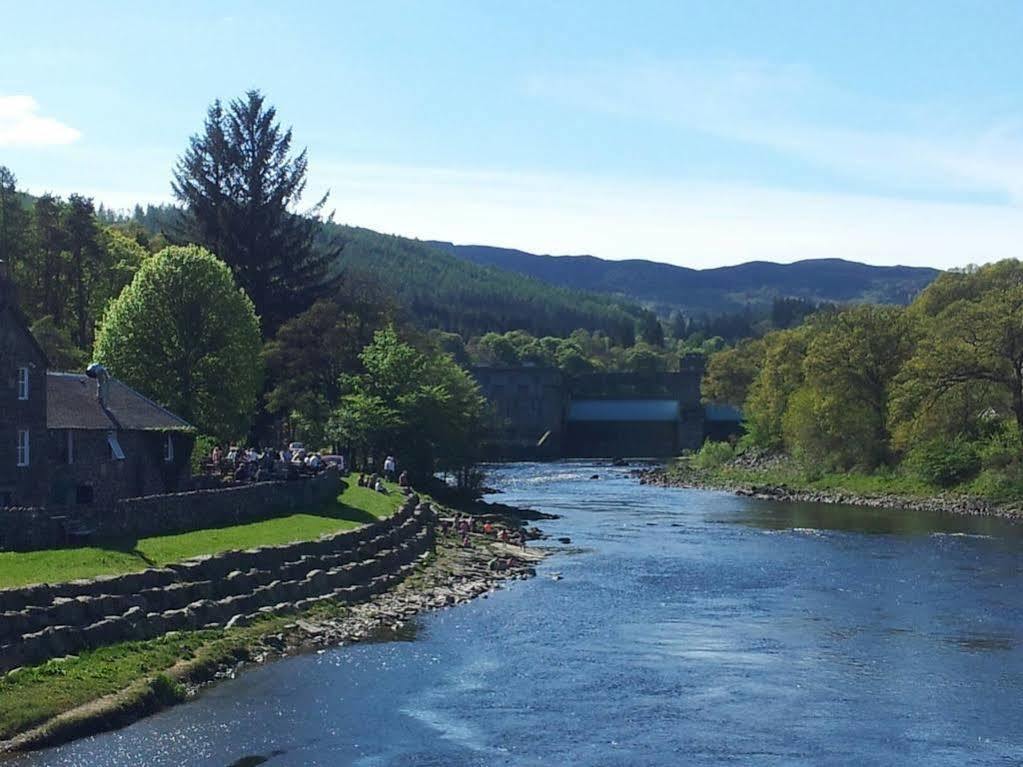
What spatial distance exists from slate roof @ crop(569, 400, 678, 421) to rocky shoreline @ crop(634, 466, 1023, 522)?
63.7 meters

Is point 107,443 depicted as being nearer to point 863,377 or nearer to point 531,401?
point 863,377

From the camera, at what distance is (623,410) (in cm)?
18800

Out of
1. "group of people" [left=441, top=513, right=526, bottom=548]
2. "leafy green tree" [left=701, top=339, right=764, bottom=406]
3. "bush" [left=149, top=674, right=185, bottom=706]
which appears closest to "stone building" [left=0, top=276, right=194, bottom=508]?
"bush" [left=149, top=674, right=185, bottom=706]

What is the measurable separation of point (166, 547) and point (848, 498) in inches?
2366

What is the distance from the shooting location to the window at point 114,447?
5138cm

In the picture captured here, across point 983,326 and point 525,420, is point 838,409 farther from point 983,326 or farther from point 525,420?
point 525,420

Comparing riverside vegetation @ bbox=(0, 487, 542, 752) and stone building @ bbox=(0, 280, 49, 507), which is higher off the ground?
stone building @ bbox=(0, 280, 49, 507)

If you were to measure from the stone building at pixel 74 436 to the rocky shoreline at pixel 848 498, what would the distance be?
1756 inches

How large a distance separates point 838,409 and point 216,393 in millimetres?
45450

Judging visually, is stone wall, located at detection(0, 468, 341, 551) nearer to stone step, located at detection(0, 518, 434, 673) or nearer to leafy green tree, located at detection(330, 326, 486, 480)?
stone step, located at detection(0, 518, 434, 673)

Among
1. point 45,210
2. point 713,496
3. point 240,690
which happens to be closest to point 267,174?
point 45,210

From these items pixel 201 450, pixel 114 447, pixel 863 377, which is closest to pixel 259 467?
pixel 114 447

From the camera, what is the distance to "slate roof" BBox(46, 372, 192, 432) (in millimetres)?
49938

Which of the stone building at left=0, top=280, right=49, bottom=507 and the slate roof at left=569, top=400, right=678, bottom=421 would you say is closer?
the stone building at left=0, top=280, right=49, bottom=507
